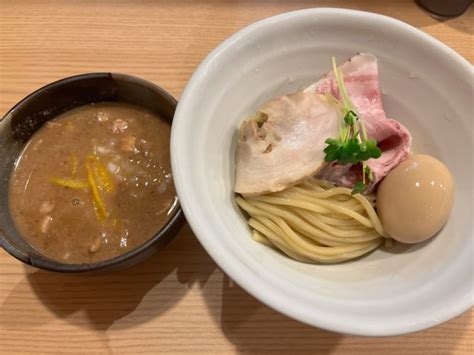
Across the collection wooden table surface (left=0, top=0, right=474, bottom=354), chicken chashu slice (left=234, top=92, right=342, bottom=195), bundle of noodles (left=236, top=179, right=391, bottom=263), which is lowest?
wooden table surface (left=0, top=0, right=474, bottom=354)

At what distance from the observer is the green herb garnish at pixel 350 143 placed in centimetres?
126

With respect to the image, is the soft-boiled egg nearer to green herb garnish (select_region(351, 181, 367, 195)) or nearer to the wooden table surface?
green herb garnish (select_region(351, 181, 367, 195))

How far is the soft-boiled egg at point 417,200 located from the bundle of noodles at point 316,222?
0.23ft

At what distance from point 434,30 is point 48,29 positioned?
1.82m

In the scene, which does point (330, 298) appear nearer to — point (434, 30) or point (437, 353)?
point (437, 353)

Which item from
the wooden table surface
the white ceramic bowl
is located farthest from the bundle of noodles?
the wooden table surface

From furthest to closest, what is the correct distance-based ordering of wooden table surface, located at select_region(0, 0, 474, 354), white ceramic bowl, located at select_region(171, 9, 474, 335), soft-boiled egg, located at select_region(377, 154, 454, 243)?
wooden table surface, located at select_region(0, 0, 474, 354) → soft-boiled egg, located at select_region(377, 154, 454, 243) → white ceramic bowl, located at select_region(171, 9, 474, 335)

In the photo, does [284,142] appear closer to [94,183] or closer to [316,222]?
[316,222]

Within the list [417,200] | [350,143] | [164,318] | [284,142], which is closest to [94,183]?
[164,318]

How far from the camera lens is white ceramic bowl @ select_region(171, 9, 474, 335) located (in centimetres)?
108

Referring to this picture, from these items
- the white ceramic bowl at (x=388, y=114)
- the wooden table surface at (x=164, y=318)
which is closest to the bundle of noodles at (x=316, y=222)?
the white ceramic bowl at (x=388, y=114)

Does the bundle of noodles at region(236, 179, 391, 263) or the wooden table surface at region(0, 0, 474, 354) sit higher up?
the bundle of noodles at region(236, 179, 391, 263)

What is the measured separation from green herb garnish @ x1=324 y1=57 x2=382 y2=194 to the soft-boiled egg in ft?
0.30

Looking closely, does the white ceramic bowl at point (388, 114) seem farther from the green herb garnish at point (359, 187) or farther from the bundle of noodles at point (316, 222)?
the green herb garnish at point (359, 187)
